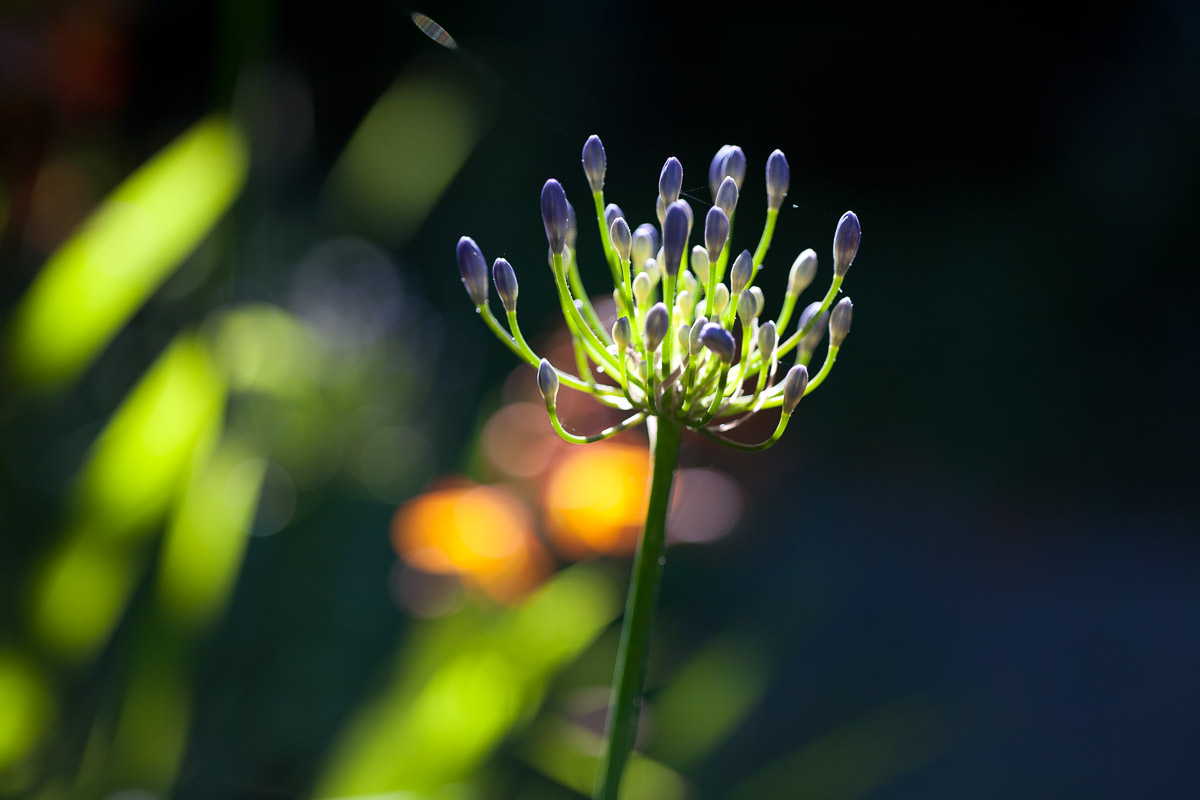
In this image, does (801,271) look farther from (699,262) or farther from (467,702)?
(467,702)

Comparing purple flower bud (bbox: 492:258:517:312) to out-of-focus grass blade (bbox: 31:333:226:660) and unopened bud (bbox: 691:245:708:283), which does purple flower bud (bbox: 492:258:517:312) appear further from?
out-of-focus grass blade (bbox: 31:333:226:660)

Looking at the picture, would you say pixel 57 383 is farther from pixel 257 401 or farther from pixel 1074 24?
pixel 1074 24

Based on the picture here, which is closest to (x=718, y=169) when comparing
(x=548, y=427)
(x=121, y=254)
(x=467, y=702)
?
(x=121, y=254)

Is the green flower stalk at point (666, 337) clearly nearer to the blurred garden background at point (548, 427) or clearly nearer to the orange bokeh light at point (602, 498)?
the blurred garden background at point (548, 427)

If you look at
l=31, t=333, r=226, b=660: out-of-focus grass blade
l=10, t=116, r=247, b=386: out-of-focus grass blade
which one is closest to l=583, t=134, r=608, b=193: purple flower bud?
l=10, t=116, r=247, b=386: out-of-focus grass blade

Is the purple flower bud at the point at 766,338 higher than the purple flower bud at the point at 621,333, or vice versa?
the purple flower bud at the point at 766,338

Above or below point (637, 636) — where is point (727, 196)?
above

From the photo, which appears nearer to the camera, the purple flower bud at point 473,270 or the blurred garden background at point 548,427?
the purple flower bud at point 473,270

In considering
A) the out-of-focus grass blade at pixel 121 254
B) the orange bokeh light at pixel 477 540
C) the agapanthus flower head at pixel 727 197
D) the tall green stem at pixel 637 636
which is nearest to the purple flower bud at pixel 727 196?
the agapanthus flower head at pixel 727 197
